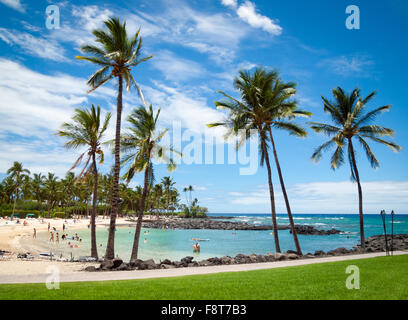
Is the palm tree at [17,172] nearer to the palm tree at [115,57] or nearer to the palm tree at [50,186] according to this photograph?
the palm tree at [50,186]

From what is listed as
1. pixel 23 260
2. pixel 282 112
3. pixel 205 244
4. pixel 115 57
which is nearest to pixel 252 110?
pixel 282 112

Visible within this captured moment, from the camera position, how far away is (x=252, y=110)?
66.0 ft

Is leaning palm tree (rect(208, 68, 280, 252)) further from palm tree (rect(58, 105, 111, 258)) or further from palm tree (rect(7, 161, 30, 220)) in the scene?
palm tree (rect(7, 161, 30, 220))

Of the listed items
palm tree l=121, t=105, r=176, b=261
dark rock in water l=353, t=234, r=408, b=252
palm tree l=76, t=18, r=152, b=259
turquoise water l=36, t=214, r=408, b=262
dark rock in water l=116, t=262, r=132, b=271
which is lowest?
turquoise water l=36, t=214, r=408, b=262

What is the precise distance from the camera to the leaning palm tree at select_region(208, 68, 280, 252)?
64.6 feet

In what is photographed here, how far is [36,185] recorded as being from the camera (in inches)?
3661

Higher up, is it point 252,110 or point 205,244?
point 252,110

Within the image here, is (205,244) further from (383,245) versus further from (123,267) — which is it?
(123,267)

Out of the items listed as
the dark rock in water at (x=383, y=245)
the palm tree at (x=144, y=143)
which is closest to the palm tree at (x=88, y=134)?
the palm tree at (x=144, y=143)

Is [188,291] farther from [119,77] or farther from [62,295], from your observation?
[119,77]

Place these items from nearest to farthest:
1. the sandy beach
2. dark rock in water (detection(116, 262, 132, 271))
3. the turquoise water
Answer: the sandy beach < dark rock in water (detection(116, 262, 132, 271)) < the turquoise water

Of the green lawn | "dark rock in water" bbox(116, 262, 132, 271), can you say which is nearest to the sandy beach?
"dark rock in water" bbox(116, 262, 132, 271)

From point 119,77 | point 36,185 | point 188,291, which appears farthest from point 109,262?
point 36,185

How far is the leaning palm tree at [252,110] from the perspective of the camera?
1969cm
